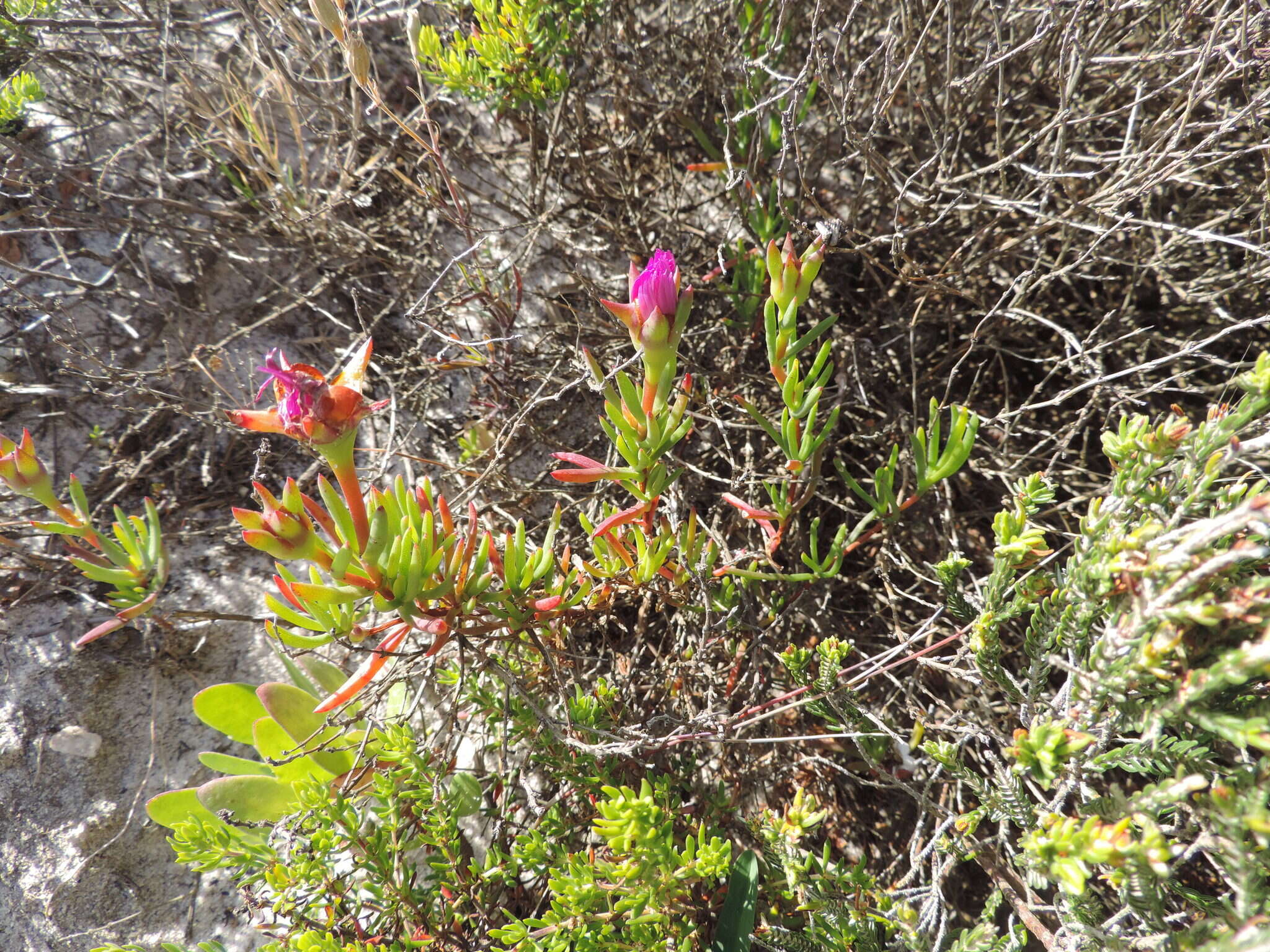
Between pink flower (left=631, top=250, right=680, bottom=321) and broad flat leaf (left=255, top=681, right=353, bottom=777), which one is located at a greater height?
pink flower (left=631, top=250, right=680, bottom=321)

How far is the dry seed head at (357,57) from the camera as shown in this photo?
58.4 inches

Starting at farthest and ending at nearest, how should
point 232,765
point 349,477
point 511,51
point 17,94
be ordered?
point 17,94
point 511,51
point 232,765
point 349,477

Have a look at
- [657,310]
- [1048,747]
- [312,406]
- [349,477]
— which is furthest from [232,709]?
[1048,747]

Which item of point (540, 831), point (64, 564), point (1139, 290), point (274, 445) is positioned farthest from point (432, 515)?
point (1139, 290)

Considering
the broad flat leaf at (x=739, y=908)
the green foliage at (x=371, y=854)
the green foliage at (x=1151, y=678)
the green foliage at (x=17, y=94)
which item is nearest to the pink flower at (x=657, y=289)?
the green foliage at (x=1151, y=678)

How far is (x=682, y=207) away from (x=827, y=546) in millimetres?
1078

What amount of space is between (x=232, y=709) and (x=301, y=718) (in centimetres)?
18

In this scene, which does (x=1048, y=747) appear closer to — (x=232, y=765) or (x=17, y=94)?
(x=232, y=765)

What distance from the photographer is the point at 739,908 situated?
133 cm

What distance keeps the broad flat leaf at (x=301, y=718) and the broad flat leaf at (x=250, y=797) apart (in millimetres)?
87

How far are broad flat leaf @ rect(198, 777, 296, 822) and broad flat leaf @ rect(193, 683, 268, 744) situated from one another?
13 cm

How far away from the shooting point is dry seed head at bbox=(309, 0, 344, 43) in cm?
141

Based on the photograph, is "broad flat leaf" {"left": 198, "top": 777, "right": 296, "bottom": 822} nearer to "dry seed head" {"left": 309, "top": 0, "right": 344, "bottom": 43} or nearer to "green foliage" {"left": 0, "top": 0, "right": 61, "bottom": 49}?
"dry seed head" {"left": 309, "top": 0, "right": 344, "bottom": 43}

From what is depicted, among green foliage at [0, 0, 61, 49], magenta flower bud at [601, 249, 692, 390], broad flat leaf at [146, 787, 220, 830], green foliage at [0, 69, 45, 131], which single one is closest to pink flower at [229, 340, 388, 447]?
magenta flower bud at [601, 249, 692, 390]
